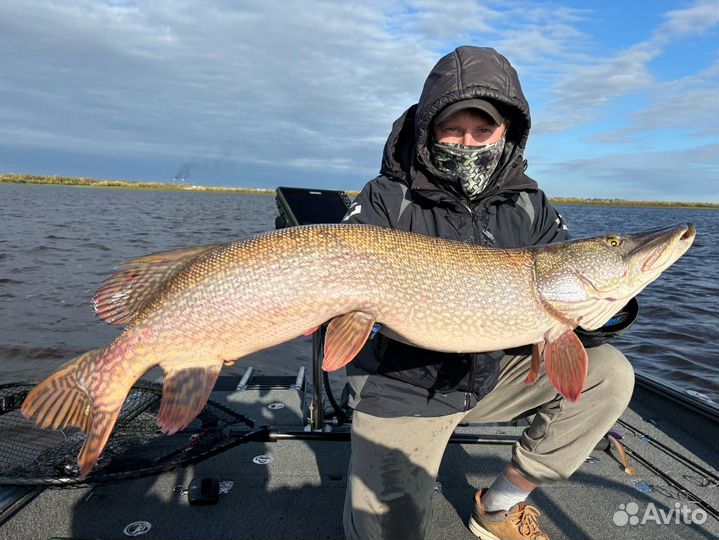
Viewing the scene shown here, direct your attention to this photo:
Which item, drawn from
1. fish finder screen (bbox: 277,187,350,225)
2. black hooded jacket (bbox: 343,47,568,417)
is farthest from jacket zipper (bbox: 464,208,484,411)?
fish finder screen (bbox: 277,187,350,225)

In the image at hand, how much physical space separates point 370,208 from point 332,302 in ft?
2.56

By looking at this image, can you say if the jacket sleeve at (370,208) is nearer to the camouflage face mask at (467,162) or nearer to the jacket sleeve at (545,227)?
the camouflage face mask at (467,162)

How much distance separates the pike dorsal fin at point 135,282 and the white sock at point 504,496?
6.72 ft

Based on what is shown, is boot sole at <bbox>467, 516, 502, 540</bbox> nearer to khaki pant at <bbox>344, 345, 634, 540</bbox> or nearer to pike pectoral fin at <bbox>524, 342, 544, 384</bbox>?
khaki pant at <bbox>344, 345, 634, 540</bbox>

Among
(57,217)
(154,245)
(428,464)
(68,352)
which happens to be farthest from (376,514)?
(57,217)

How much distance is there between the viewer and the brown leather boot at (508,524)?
260 centimetres

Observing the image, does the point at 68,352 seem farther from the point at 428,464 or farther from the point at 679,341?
the point at 679,341

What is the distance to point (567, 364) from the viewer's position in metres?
2.41

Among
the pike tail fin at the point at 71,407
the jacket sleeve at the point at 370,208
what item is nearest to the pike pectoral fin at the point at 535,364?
the jacket sleeve at the point at 370,208

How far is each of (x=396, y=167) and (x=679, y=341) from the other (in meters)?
8.41

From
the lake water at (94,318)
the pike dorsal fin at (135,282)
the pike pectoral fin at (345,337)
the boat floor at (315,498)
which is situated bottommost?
the lake water at (94,318)

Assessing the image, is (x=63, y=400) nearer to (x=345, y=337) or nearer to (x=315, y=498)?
(x=345, y=337)

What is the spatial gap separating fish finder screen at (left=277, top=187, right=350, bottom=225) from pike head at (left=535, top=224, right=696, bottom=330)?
5.61 ft

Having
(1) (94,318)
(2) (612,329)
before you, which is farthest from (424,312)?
(1) (94,318)
